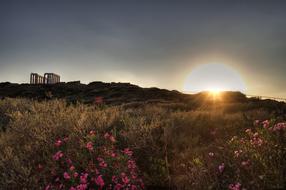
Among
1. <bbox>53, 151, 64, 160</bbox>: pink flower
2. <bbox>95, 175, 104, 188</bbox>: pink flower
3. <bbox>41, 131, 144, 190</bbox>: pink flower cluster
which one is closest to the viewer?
<bbox>95, 175, 104, 188</bbox>: pink flower

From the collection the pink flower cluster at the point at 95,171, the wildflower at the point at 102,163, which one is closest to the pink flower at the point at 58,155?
the pink flower cluster at the point at 95,171

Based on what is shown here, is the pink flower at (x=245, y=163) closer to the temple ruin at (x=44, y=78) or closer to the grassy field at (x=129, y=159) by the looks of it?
the grassy field at (x=129, y=159)

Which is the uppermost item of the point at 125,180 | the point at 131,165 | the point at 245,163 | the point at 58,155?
the point at 245,163

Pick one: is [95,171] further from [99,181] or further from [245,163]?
[245,163]

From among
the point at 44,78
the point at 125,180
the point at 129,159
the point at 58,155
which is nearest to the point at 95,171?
the point at 125,180

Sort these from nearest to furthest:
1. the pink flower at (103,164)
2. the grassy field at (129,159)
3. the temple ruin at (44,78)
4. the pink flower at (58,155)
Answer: the grassy field at (129,159), the pink flower at (103,164), the pink flower at (58,155), the temple ruin at (44,78)

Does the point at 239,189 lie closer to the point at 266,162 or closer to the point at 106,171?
the point at 266,162

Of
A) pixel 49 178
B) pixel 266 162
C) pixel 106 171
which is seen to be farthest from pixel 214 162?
pixel 49 178

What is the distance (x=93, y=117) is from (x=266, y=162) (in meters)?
4.99

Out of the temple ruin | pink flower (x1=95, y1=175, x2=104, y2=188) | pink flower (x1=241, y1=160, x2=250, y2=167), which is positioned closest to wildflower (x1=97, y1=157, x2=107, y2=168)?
pink flower (x1=95, y1=175, x2=104, y2=188)

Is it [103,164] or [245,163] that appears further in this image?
[103,164]

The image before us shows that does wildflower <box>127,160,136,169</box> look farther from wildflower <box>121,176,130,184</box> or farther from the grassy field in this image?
wildflower <box>121,176,130,184</box>

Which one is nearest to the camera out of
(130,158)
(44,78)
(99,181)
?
(99,181)

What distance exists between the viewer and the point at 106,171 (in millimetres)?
5898
